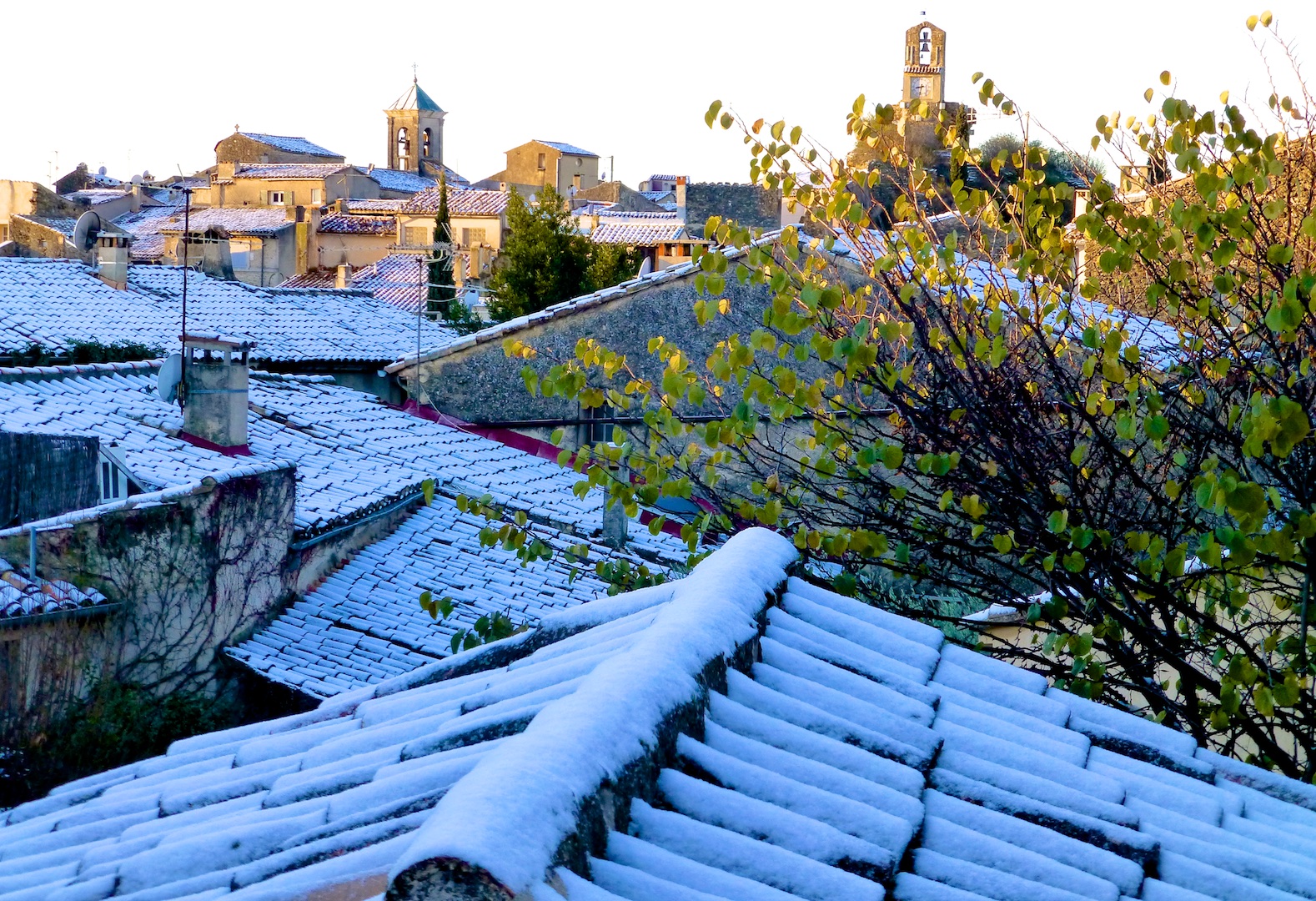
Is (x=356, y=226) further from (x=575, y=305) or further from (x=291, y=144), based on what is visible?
(x=575, y=305)

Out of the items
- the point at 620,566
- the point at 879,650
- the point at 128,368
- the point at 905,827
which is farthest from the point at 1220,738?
the point at 128,368

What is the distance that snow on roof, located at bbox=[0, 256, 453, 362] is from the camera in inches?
717

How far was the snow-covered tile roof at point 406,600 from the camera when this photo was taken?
29.2 ft

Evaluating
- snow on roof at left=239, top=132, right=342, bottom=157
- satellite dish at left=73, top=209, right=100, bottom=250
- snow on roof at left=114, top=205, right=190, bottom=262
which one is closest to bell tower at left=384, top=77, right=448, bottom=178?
snow on roof at left=239, top=132, right=342, bottom=157

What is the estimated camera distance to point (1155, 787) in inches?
130

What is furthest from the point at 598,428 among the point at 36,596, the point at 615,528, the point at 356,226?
the point at 356,226

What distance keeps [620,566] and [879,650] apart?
115 inches

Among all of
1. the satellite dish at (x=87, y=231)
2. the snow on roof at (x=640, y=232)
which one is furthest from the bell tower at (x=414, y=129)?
the satellite dish at (x=87, y=231)

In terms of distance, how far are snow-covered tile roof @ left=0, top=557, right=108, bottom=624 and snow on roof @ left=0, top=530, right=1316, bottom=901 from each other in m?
4.20

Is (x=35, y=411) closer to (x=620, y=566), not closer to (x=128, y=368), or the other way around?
(x=128, y=368)

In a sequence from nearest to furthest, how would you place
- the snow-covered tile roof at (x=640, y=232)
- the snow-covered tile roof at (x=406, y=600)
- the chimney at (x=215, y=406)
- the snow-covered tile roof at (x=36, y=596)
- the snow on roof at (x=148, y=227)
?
the snow-covered tile roof at (x=36, y=596) < the snow-covered tile roof at (x=406, y=600) < the chimney at (x=215, y=406) < the snow-covered tile roof at (x=640, y=232) < the snow on roof at (x=148, y=227)

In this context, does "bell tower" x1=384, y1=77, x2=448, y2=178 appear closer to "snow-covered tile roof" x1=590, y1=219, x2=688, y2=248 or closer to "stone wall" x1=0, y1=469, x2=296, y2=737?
"snow-covered tile roof" x1=590, y1=219, x2=688, y2=248

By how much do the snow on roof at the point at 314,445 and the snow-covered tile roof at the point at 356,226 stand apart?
36.7m

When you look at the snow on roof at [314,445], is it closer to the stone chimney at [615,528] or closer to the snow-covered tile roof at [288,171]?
the stone chimney at [615,528]
